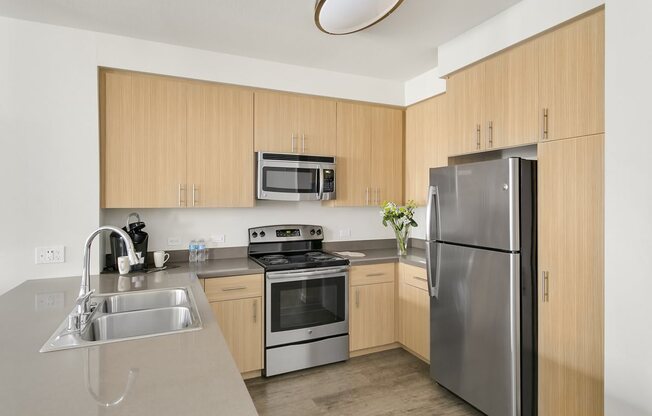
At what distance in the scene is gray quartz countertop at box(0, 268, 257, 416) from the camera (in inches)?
35.8

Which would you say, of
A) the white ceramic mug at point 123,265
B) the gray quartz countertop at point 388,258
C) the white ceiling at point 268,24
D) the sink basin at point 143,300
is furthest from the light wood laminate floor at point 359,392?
the white ceiling at point 268,24

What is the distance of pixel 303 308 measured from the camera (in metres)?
2.98

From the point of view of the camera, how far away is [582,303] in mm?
1876

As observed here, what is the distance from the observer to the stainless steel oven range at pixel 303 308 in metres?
2.85

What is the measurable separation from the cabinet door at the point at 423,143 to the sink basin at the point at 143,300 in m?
2.27

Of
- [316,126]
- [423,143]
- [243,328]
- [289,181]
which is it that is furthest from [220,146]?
[423,143]

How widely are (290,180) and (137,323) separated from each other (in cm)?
174

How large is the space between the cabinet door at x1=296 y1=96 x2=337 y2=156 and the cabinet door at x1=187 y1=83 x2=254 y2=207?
455mm

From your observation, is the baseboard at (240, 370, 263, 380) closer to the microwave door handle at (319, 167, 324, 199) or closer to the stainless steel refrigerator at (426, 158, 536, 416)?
the stainless steel refrigerator at (426, 158, 536, 416)

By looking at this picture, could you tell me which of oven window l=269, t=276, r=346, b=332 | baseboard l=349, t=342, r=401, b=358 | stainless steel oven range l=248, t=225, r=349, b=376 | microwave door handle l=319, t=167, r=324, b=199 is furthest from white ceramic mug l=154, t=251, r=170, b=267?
baseboard l=349, t=342, r=401, b=358

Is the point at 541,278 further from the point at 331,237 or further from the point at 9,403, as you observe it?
the point at 9,403

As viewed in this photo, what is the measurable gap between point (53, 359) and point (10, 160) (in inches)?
72.4

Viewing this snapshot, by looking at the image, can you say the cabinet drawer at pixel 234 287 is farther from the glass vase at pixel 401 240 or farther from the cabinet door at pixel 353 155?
the glass vase at pixel 401 240
